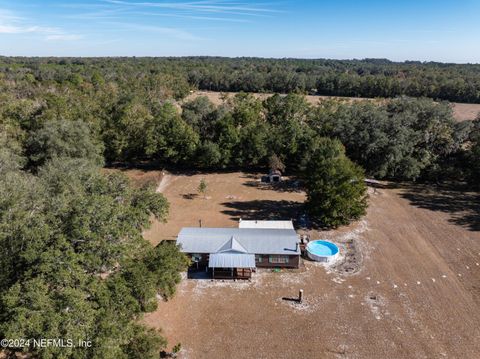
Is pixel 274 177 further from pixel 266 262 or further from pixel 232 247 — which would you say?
pixel 232 247

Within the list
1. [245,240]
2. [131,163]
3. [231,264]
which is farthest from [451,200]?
[131,163]

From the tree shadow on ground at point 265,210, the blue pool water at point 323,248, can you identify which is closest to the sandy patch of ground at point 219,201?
the tree shadow on ground at point 265,210

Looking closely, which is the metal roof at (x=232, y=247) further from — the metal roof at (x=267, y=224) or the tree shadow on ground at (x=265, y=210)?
the tree shadow on ground at (x=265, y=210)

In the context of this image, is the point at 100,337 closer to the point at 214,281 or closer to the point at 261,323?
the point at 261,323

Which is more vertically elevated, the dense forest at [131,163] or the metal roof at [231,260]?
the dense forest at [131,163]

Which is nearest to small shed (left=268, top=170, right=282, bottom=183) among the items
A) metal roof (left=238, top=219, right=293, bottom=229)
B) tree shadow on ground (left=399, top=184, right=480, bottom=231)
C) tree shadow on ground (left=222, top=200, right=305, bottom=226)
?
tree shadow on ground (left=222, top=200, right=305, bottom=226)

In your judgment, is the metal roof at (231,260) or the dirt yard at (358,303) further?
the metal roof at (231,260)

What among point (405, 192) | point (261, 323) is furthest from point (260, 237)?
point (405, 192)
